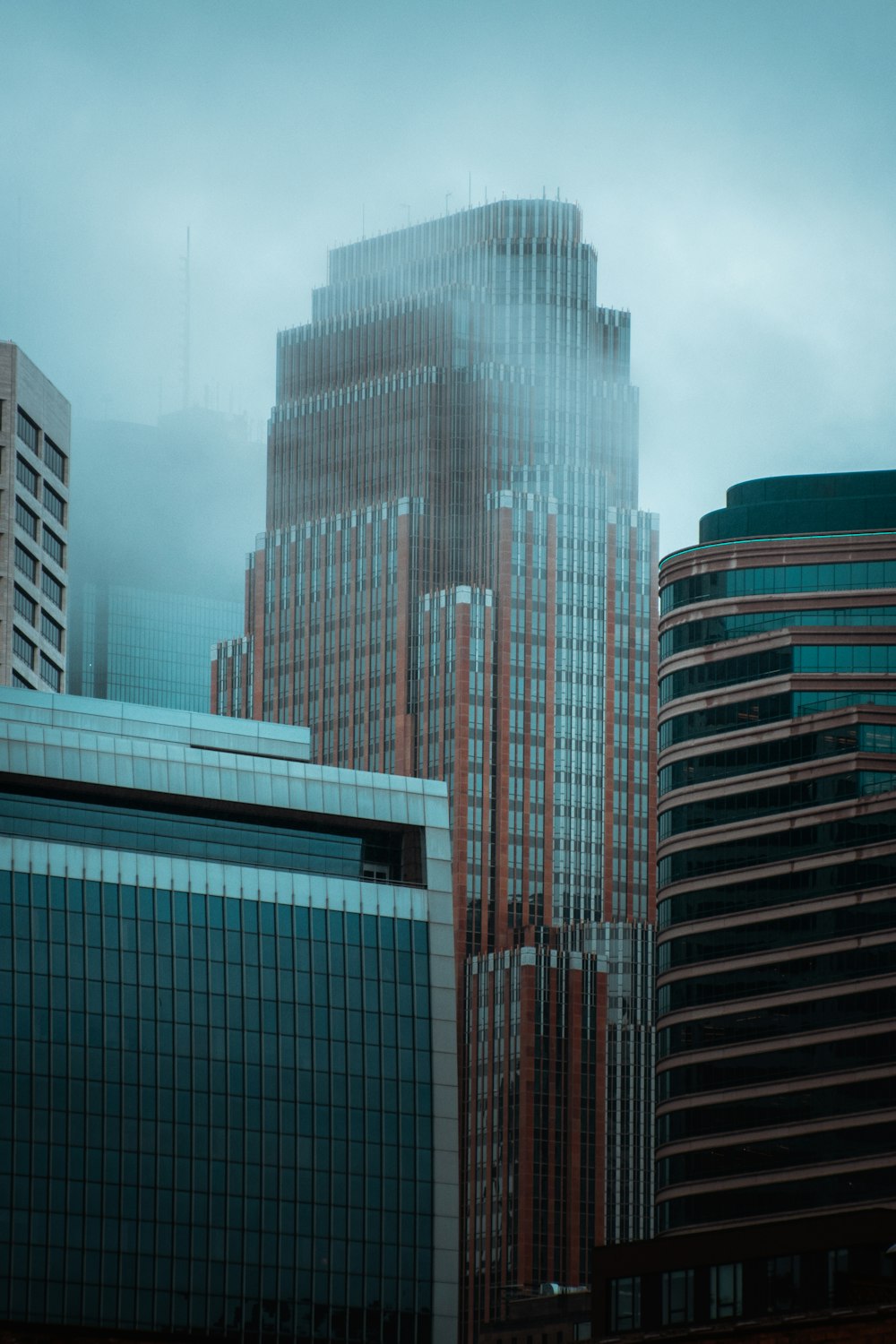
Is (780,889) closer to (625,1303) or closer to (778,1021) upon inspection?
(778,1021)

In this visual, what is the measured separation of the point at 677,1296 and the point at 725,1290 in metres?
3.16

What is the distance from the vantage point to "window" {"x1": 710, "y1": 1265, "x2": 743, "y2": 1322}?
122m

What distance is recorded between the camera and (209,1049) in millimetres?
178125

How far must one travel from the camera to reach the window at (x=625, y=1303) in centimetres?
12825

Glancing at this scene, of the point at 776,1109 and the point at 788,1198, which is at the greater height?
the point at 776,1109

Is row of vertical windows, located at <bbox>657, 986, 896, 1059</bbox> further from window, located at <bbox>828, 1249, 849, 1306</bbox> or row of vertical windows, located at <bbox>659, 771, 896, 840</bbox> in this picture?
window, located at <bbox>828, 1249, 849, 1306</bbox>

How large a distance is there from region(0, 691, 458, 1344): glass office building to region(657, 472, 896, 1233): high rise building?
17837mm

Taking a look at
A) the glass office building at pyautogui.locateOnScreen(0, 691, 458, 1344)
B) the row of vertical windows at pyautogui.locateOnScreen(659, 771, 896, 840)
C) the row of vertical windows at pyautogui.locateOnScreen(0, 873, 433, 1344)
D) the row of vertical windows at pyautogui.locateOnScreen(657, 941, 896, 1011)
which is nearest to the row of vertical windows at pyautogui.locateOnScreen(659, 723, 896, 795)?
the row of vertical windows at pyautogui.locateOnScreen(659, 771, 896, 840)

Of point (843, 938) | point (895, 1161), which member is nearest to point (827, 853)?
point (843, 938)

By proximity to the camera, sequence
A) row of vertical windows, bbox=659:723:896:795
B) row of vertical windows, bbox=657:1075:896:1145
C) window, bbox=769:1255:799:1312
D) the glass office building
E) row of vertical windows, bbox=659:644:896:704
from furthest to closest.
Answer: row of vertical windows, bbox=659:644:896:704
row of vertical windows, bbox=659:723:896:795
row of vertical windows, bbox=657:1075:896:1145
the glass office building
window, bbox=769:1255:799:1312

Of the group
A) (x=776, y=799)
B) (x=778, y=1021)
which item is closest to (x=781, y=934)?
(x=778, y=1021)

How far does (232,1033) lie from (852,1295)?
7081 cm

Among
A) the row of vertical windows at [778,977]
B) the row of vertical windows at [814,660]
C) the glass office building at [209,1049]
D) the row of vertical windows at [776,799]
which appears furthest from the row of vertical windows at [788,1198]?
the row of vertical windows at [814,660]

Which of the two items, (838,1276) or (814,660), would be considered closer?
(838,1276)
